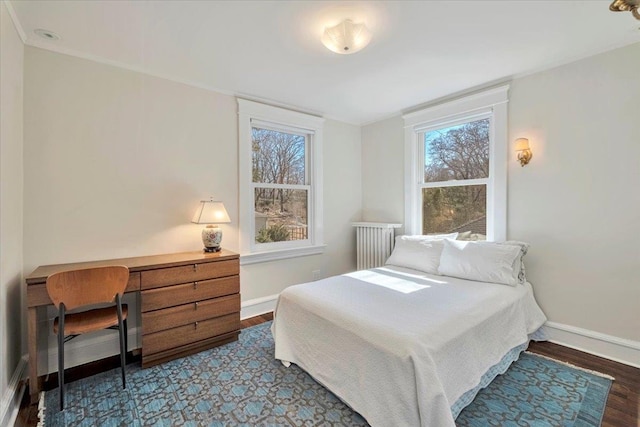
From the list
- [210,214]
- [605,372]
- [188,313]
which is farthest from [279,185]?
[605,372]

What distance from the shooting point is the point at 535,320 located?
8.14 feet

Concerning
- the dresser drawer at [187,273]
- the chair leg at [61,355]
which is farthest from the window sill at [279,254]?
the chair leg at [61,355]

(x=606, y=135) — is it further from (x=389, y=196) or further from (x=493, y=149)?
(x=389, y=196)

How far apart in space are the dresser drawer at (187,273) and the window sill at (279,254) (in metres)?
0.54

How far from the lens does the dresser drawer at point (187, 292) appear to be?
7.25 feet

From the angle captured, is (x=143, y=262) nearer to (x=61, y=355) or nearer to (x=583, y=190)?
(x=61, y=355)

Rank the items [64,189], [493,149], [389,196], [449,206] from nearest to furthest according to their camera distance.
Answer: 1. [64,189]
2. [493,149]
3. [449,206]
4. [389,196]

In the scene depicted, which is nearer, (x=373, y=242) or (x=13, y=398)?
(x=13, y=398)

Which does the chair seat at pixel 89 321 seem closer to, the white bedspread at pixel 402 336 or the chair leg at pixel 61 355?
the chair leg at pixel 61 355

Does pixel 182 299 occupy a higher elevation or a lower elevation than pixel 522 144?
lower

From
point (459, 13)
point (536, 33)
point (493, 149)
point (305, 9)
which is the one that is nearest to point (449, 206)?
point (493, 149)

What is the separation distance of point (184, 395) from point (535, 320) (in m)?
2.85

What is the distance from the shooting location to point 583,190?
2398 mm

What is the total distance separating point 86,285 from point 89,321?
275mm
